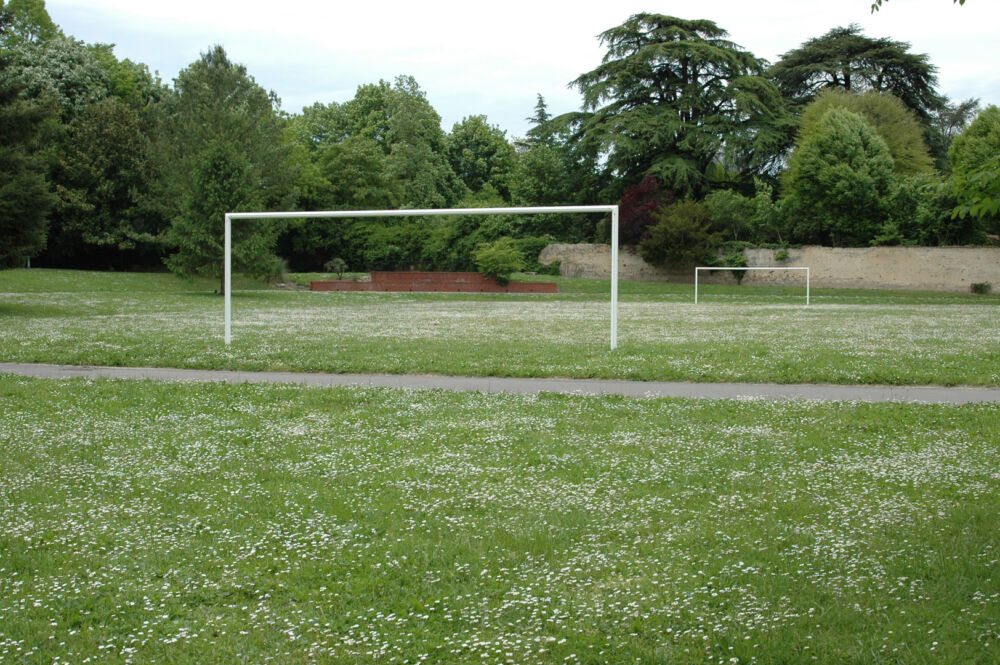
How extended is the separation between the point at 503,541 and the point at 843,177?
4684 cm

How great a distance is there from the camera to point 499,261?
46.2 meters

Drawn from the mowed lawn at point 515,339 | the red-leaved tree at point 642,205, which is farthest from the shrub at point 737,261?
the mowed lawn at point 515,339

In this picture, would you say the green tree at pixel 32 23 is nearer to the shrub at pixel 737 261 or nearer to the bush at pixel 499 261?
the bush at pixel 499 261

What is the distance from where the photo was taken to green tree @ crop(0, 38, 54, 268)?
2439cm

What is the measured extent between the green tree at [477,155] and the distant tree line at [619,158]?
8656 mm

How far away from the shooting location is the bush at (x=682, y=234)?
47.4 metres

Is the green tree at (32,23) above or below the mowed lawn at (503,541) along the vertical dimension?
above

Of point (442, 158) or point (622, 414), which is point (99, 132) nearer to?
point (442, 158)

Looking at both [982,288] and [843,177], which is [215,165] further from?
[982,288]

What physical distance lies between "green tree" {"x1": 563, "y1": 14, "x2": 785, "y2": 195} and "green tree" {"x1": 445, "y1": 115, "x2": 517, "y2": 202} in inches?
660

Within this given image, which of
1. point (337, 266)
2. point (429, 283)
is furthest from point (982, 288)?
point (337, 266)

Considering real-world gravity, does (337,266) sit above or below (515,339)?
above

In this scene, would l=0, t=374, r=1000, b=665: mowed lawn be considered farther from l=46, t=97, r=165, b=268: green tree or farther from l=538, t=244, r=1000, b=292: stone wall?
l=46, t=97, r=165, b=268: green tree

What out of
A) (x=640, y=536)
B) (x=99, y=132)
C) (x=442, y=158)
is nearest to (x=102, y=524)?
(x=640, y=536)
